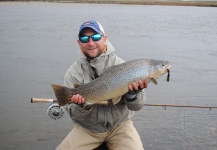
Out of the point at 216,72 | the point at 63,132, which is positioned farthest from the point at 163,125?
the point at 216,72

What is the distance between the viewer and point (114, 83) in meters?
3.75

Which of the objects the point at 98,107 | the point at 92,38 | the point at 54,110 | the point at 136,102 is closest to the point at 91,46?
the point at 92,38

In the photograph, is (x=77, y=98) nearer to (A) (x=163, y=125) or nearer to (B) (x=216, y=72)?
(A) (x=163, y=125)

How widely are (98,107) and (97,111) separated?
0.06 meters

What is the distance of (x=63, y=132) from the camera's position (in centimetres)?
601

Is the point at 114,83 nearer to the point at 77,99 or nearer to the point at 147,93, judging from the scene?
the point at 77,99

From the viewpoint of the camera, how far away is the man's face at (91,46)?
407cm

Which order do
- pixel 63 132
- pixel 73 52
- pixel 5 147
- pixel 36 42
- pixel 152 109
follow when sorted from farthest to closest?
pixel 36 42, pixel 73 52, pixel 152 109, pixel 63 132, pixel 5 147

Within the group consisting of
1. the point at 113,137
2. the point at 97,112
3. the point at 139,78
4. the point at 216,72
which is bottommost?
the point at 216,72

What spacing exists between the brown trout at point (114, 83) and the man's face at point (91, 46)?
419 millimetres

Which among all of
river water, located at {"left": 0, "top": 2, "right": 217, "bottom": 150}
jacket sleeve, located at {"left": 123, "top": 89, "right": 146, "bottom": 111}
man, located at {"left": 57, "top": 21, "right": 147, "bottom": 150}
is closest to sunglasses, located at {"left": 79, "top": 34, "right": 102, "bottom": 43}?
man, located at {"left": 57, "top": 21, "right": 147, "bottom": 150}

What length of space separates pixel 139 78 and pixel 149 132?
2.53m

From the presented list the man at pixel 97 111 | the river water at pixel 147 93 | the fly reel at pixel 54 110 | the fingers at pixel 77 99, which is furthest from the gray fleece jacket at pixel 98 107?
the river water at pixel 147 93

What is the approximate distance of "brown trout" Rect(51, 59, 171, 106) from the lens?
373cm
